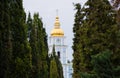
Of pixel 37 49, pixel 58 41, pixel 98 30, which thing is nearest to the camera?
pixel 98 30

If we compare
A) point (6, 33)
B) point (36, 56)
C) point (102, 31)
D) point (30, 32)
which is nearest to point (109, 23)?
point (102, 31)

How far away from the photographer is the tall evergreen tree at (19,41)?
29.7 m

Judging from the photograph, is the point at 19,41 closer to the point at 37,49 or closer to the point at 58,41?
the point at 37,49

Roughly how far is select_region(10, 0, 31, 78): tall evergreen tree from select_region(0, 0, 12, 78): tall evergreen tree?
193 cm

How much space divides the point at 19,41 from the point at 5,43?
4.55 metres

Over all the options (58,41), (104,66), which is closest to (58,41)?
(58,41)

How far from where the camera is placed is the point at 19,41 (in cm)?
3138

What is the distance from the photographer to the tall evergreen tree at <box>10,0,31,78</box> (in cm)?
2969

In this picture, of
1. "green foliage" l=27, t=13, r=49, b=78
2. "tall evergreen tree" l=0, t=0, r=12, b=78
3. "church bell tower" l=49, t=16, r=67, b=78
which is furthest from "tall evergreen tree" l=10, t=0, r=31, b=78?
"church bell tower" l=49, t=16, r=67, b=78

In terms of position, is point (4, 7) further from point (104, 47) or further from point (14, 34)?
point (104, 47)

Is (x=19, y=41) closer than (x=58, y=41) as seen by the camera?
Yes

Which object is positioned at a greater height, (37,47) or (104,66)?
(37,47)

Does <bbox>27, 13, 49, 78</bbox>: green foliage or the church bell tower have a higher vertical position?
the church bell tower

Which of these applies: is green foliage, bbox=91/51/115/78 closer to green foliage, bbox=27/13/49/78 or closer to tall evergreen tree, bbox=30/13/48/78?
green foliage, bbox=27/13/49/78
